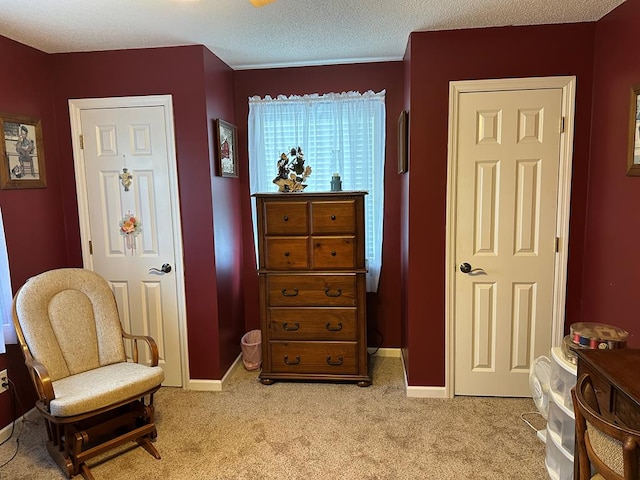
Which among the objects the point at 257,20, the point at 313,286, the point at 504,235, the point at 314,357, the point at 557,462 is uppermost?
the point at 257,20

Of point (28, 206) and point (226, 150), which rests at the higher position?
point (226, 150)

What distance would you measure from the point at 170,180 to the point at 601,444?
2.73 meters

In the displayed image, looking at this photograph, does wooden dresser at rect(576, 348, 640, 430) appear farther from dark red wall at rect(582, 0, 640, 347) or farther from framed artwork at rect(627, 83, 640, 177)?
framed artwork at rect(627, 83, 640, 177)

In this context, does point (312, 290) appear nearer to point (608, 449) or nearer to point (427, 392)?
point (427, 392)

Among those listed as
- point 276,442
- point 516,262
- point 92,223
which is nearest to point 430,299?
point 516,262

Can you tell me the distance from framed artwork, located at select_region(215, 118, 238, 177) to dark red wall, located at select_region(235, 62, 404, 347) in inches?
7.1

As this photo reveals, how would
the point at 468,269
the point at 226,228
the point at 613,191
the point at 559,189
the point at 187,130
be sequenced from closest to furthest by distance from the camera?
the point at 613,191, the point at 559,189, the point at 468,269, the point at 187,130, the point at 226,228

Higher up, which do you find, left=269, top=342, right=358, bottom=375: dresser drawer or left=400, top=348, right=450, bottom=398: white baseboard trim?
left=269, top=342, right=358, bottom=375: dresser drawer

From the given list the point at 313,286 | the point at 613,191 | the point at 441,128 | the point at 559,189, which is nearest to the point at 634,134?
the point at 613,191

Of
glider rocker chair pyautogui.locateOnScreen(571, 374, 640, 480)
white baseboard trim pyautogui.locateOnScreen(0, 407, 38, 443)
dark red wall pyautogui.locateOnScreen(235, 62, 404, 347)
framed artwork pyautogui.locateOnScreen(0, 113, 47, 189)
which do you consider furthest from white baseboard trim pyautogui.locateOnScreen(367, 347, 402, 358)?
framed artwork pyautogui.locateOnScreen(0, 113, 47, 189)

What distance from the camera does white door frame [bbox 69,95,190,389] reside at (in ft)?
9.71

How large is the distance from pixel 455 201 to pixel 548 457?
1505 millimetres

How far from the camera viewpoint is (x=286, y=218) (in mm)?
3068

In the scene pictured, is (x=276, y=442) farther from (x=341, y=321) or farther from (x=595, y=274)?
(x=595, y=274)
